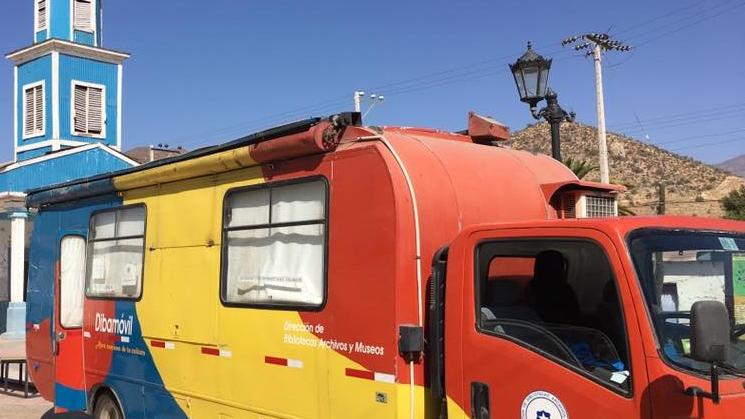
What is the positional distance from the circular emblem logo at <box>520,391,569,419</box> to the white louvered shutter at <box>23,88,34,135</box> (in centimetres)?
2218

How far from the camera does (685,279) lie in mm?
3500

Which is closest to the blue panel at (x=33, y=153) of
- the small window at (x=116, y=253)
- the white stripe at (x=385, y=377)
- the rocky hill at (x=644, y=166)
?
the small window at (x=116, y=253)

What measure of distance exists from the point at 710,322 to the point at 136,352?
5267mm

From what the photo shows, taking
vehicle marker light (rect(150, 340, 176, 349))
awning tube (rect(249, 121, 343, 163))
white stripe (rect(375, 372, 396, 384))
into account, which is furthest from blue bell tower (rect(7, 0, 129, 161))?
white stripe (rect(375, 372, 396, 384))

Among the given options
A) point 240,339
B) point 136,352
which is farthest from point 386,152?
point 136,352

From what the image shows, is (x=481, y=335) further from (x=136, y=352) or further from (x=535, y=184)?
(x=136, y=352)

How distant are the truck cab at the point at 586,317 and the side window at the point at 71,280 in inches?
204

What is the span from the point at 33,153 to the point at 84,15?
470cm

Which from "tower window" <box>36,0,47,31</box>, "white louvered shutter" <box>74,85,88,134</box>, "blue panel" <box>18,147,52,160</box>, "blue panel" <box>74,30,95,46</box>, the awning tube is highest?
"tower window" <box>36,0,47,31</box>

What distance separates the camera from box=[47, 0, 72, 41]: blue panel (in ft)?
72.5

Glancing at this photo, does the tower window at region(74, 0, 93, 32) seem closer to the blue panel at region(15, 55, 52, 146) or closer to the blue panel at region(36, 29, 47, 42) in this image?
the blue panel at region(36, 29, 47, 42)

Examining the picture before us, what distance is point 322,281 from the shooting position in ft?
15.4

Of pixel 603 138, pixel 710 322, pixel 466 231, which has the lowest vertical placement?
pixel 710 322

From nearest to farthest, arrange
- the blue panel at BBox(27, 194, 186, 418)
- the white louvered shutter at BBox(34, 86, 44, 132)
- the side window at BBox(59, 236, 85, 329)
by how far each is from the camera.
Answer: the blue panel at BBox(27, 194, 186, 418)
the side window at BBox(59, 236, 85, 329)
the white louvered shutter at BBox(34, 86, 44, 132)
